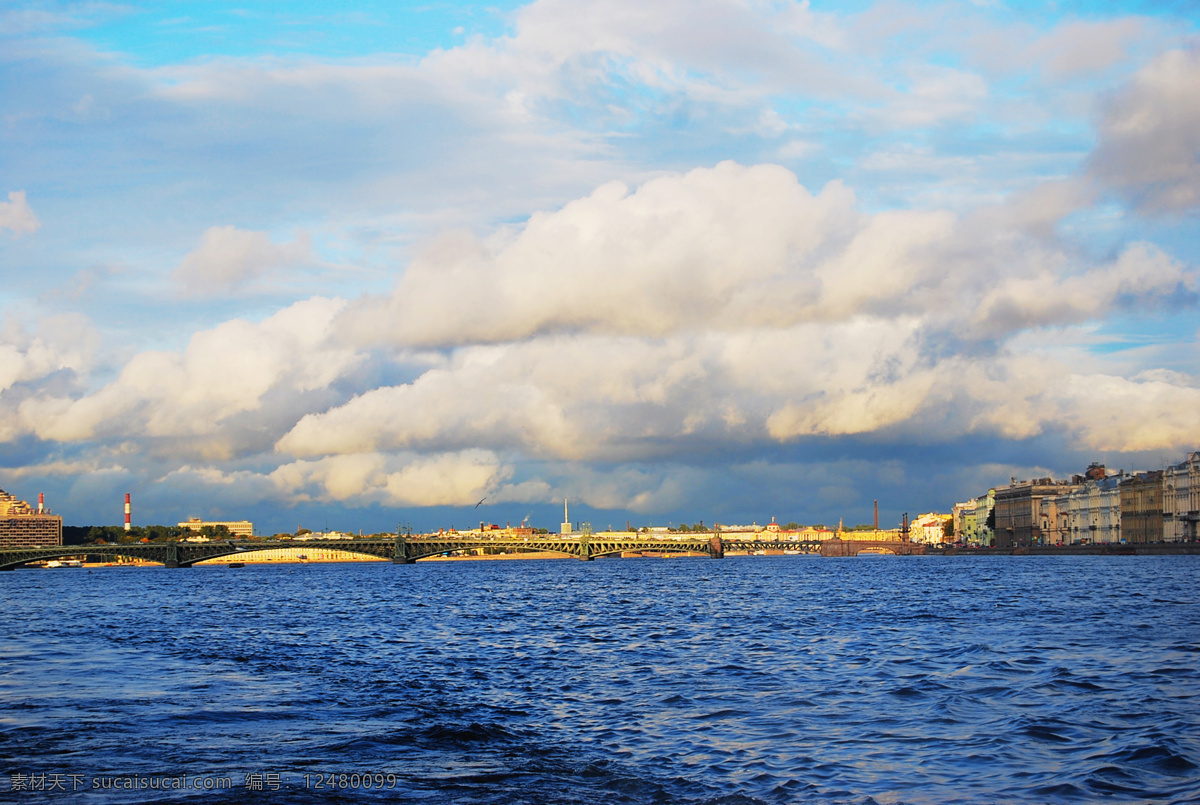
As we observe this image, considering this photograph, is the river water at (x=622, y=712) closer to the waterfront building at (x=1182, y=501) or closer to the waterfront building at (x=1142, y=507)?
the waterfront building at (x=1182, y=501)

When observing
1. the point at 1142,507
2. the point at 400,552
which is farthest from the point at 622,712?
the point at 400,552

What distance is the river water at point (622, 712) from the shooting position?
52.1 feet

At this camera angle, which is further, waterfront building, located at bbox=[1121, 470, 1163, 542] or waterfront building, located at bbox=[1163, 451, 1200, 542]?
waterfront building, located at bbox=[1121, 470, 1163, 542]

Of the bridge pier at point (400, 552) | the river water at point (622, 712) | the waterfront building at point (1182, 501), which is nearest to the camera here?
the river water at point (622, 712)

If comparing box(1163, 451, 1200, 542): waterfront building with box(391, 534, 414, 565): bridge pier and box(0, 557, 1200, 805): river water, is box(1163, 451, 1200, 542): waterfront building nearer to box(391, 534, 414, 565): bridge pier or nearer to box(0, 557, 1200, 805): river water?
box(391, 534, 414, 565): bridge pier

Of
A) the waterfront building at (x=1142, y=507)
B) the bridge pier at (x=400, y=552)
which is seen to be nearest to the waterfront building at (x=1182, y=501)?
the waterfront building at (x=1142, y=507)

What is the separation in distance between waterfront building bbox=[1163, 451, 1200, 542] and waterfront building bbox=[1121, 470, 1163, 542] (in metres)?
3.10

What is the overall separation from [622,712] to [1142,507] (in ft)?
583

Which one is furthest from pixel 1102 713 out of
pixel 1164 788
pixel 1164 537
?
pixel 1164 537

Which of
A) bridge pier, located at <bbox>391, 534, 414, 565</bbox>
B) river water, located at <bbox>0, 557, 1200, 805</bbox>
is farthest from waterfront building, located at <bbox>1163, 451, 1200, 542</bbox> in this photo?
river water, located at <bbox>0, 557, 1200, 805</bbox>

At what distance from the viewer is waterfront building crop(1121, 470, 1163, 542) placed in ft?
568

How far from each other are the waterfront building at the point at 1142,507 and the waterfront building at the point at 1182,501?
3.10 meters

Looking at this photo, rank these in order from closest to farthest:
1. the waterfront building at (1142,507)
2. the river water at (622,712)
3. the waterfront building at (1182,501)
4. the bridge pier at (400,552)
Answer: the river water at (622,712) → the waterfront building at (1182,501) → the waterfront building at (1142,507) → the bridge pier at (400,552)

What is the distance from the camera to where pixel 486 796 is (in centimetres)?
1509
